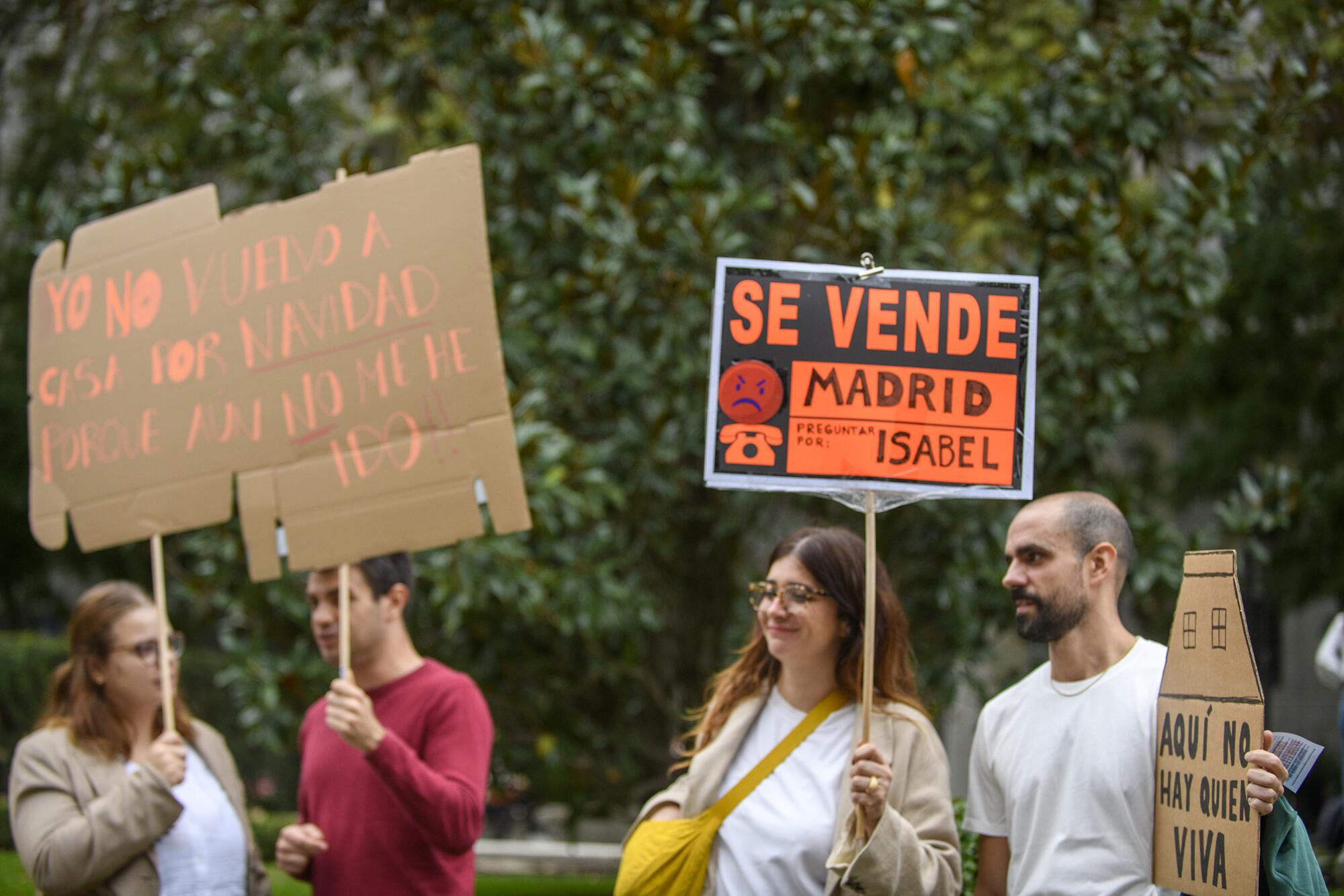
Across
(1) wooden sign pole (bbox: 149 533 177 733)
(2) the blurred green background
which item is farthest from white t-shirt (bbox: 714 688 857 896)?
(2) the blurred green background

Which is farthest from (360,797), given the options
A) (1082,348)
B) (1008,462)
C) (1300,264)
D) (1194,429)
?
(1194,429)

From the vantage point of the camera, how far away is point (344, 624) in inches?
154

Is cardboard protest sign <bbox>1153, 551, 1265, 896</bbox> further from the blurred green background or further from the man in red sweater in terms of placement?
the blurred green background

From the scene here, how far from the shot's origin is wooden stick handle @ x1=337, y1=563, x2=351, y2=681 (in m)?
3.86

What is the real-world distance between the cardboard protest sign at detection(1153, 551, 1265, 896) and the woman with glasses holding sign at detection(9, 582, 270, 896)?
2573mm

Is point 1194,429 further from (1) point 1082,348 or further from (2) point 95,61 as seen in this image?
(2) point 95,61

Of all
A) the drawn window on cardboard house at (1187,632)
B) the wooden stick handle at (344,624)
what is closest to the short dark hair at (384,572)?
the wooden stick handle at (344,624)

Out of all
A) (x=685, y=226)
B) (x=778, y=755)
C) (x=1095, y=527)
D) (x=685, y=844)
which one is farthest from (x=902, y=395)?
(x=685, y=226)

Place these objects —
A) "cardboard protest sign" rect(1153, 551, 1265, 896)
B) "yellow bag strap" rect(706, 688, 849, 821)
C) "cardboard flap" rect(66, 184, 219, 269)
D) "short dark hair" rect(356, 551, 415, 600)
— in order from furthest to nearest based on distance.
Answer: "cardboard flap" rect(66, 184, 219, 269) < "short dark hair" rect(356, 551, 415, 600) < "yellow bag strap" rect(706, 688, 849, 821) < "cardboard protest sign" rect(1153, 551, 1265, 896)

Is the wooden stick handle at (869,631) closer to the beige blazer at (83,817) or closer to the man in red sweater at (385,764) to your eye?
the man in red sweater at (385,764)

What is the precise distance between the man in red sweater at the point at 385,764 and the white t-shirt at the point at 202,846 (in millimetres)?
186

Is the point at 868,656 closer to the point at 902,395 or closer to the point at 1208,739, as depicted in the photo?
the point at 902,395

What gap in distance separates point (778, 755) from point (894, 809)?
0.36 metres

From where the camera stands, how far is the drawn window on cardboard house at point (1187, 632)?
3326 mm
